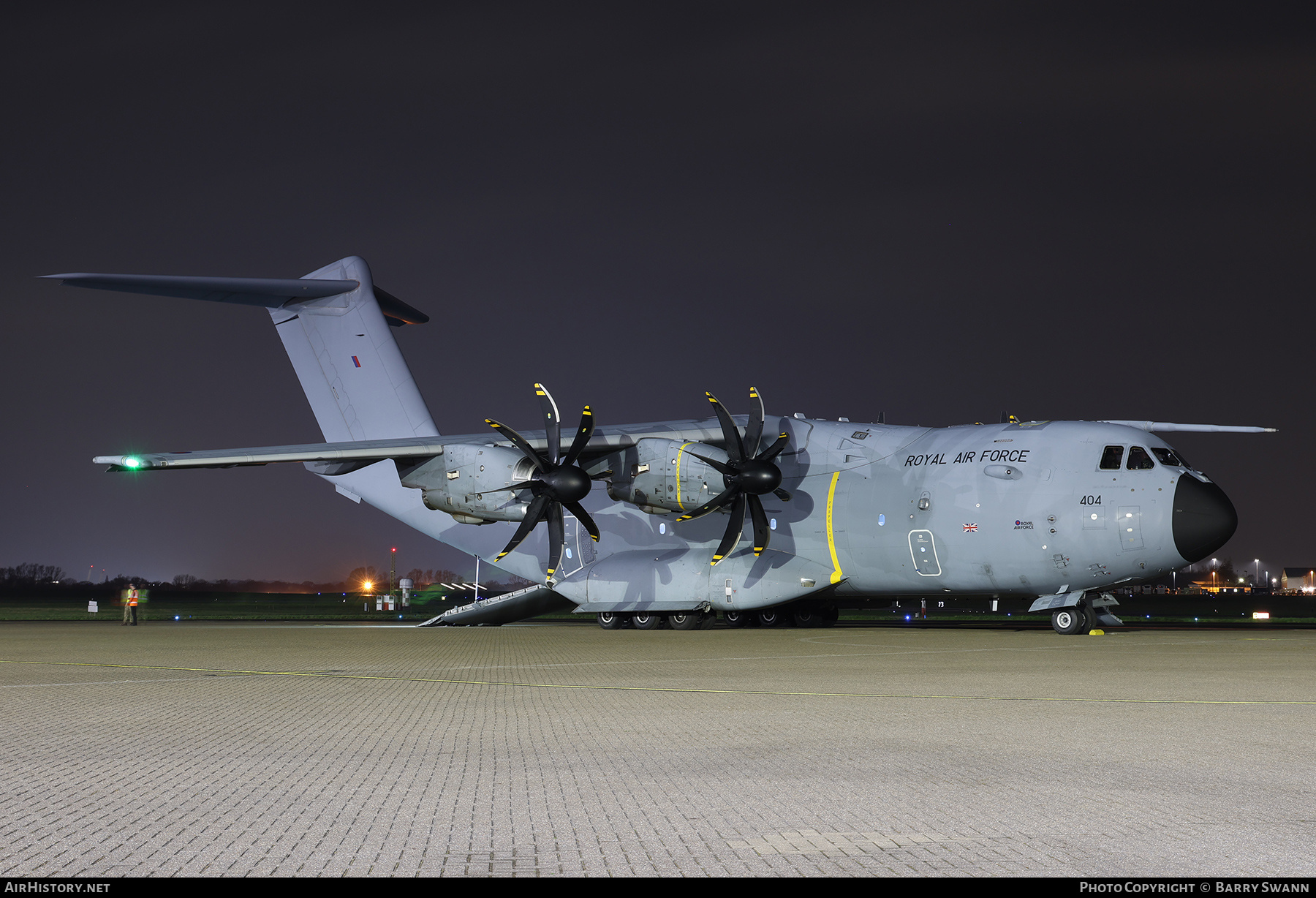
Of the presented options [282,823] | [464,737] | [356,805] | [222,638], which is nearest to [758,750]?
[464,737]

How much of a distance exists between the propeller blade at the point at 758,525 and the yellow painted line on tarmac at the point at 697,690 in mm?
11798

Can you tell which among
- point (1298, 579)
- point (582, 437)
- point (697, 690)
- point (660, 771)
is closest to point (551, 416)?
point (582, 437)

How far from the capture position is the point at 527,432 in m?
26.7

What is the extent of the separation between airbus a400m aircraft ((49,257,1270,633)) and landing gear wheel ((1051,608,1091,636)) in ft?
0.13

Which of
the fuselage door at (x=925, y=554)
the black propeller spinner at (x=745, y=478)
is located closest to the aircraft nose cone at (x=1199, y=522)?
the fuselage door at (x=925, y=554)

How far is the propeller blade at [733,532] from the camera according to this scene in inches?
970

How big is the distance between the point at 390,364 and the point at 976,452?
15266 millimetres

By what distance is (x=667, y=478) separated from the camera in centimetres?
2489

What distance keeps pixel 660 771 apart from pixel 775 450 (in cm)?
1855

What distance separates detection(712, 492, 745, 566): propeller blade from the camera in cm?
2464

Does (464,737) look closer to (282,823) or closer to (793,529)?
(282,823)

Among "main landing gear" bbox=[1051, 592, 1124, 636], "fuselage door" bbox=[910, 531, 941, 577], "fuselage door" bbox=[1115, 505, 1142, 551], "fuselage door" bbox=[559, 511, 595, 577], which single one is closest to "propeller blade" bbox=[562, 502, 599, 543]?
"fuselage door" bbox=[559, 511, 595, 577]

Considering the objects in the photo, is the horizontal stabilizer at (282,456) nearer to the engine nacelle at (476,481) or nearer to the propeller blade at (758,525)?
the engine nacelle at (476,481)

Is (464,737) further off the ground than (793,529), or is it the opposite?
(793,529)
